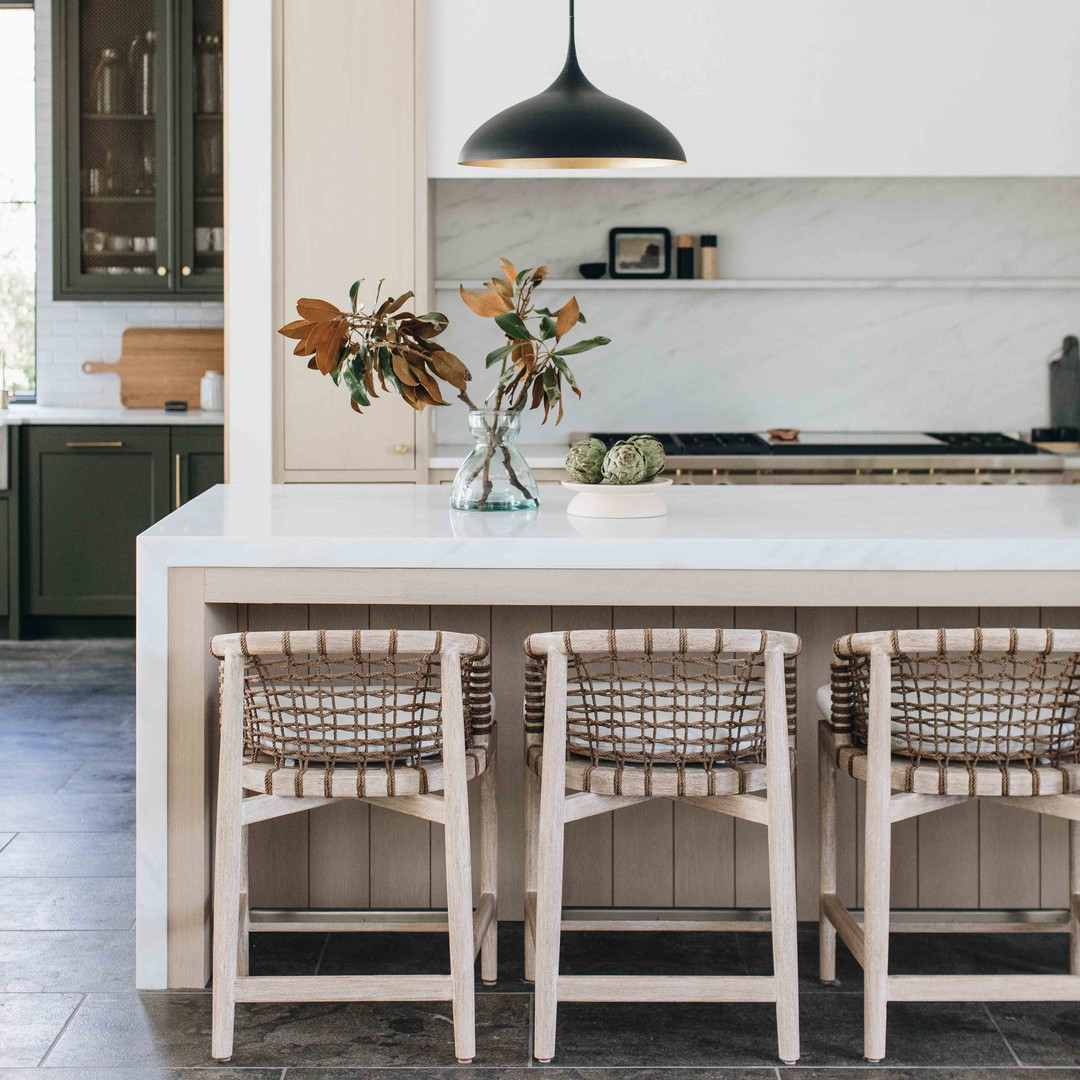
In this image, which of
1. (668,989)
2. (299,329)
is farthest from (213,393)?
(668,989)

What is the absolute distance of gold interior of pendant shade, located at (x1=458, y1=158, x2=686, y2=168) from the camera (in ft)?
9.11

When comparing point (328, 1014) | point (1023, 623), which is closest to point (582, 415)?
point (1023, 623)

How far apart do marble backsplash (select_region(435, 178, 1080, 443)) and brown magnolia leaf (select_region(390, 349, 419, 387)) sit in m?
2.28

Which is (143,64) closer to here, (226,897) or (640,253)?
(640,253)

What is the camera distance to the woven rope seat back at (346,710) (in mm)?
2111

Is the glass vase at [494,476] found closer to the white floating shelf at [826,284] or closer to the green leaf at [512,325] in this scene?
the green leaf at [512,325]

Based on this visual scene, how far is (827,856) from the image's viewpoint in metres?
2.51

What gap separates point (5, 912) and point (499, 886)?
107 centimetres

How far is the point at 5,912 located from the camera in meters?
2.85

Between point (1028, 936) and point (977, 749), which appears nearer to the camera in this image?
point (977, 749)

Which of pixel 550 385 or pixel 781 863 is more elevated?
pixel 550 385

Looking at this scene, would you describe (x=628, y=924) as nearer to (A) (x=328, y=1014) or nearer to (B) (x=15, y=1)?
(A) (x=328, y=1014)

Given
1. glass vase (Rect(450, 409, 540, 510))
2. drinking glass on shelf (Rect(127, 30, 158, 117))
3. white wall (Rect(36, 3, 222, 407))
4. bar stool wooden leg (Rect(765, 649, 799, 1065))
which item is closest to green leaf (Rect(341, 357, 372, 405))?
glass vase (Rect(450, 409, 540, 510))

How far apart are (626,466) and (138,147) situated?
366 cm
